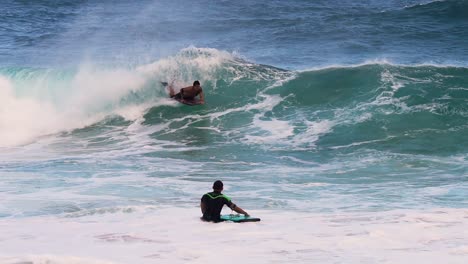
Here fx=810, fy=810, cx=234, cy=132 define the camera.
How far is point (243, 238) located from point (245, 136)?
33.4 ft

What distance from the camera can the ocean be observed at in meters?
9.21

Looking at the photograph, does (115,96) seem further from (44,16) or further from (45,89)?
(44,16)

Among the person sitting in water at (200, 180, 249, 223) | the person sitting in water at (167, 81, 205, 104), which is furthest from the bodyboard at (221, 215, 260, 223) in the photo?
the person sitting in water at (167, 81, 205, 104)

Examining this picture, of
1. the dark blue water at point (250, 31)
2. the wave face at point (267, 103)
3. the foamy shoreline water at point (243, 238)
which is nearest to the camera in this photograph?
the foamy shoreline water at point (243, 238)

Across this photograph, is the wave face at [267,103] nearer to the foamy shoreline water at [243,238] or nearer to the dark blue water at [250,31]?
the dark blue water at [250,31]

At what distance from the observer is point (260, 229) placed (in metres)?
9.80

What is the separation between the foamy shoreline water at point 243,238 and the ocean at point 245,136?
39 mm

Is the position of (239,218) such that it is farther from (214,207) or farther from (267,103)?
(267,103)

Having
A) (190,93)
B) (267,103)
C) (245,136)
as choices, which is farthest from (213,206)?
(267,103)

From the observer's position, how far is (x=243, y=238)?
9156 mm

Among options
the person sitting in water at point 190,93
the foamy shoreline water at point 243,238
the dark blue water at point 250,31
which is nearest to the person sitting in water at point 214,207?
the foamy shoreline water at point 243,238

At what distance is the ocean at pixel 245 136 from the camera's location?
9.21m

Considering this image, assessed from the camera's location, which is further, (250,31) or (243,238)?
(250,31)

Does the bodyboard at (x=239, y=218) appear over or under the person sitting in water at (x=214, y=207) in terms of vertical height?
under
